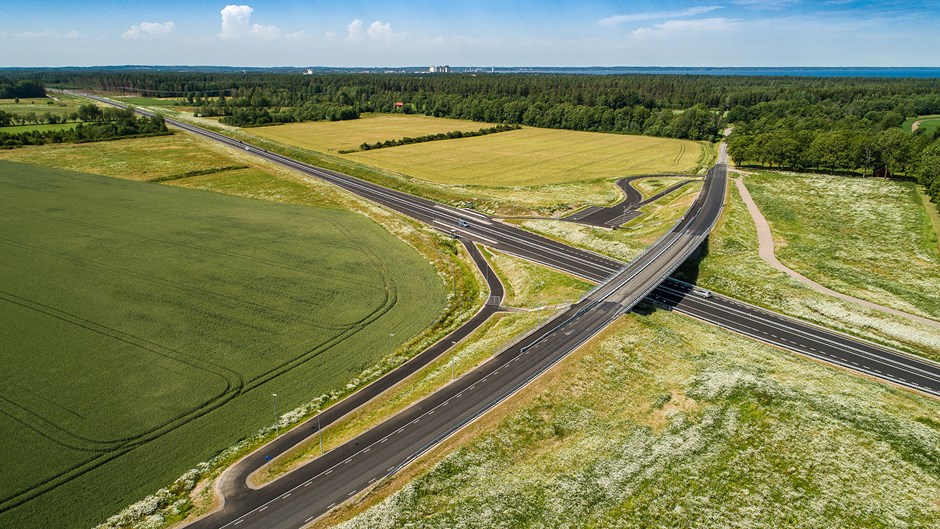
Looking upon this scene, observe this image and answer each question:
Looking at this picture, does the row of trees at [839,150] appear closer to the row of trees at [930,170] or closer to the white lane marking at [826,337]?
the row of trees at [930,170]

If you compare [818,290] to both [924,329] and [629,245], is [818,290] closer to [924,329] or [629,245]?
[924,329]

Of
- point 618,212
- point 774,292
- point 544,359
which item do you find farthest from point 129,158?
point 774,292

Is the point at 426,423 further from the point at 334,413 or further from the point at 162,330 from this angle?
the point at 162,330

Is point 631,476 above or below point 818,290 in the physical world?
below

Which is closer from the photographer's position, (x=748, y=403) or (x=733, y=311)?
(x=748, y=403)

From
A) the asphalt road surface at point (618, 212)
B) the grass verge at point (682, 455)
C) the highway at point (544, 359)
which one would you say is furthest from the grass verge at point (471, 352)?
the asphalt road surface at point (618, 212)

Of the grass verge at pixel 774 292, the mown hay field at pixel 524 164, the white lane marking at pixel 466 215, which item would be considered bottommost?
the grass verge at pixel 774 292

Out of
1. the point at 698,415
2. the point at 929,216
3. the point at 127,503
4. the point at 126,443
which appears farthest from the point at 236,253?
the point at 929,216
